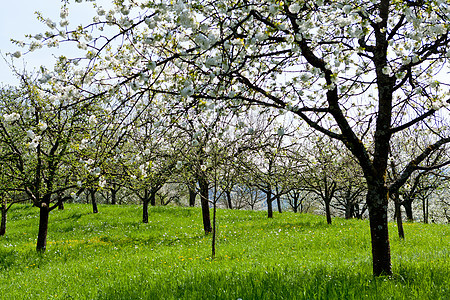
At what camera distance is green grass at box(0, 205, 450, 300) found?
13.6 ft

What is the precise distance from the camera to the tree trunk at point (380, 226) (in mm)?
4582

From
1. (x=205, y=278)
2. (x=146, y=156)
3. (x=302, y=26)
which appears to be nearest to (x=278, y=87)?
(x=302, y=26)

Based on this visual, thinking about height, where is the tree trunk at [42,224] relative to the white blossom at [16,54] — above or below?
below

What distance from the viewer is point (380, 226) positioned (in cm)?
458

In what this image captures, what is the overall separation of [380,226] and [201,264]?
418cm

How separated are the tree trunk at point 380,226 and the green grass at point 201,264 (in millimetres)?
231

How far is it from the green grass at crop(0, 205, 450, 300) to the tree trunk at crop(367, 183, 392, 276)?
0.23m

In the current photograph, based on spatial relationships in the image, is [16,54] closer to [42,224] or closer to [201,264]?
[201,264]

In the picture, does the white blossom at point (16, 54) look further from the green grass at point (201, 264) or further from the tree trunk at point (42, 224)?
the tree trunk at point (42, 224)

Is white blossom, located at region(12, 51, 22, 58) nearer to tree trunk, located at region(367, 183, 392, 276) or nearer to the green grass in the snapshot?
the green grass

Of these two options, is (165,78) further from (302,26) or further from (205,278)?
(205,278)

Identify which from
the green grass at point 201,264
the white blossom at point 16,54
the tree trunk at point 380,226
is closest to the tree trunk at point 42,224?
the green grass at point 201,264

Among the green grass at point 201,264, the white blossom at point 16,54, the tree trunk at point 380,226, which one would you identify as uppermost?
the white blossom at point 16,54

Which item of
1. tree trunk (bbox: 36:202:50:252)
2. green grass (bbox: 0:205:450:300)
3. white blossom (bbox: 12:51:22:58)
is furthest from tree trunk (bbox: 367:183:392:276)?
tree trunk (bbox: 36:202:50:252)
